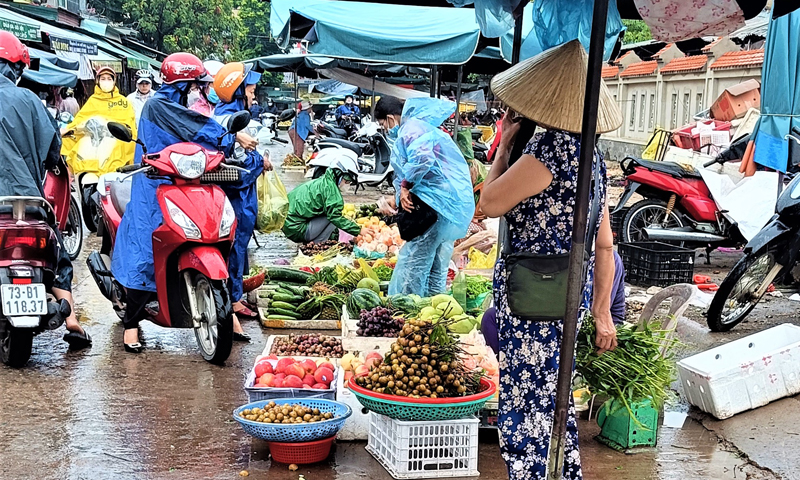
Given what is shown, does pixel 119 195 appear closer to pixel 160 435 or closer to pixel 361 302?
pixel 361 302

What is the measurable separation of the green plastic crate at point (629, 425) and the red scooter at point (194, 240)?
2524 mm

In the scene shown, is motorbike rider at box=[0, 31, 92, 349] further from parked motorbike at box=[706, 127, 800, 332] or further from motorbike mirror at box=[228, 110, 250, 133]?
parked motorbike at box=[706, 127, 800, 332]

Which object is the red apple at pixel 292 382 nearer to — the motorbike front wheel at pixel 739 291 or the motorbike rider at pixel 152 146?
the motorbike rider at pixel 152 146

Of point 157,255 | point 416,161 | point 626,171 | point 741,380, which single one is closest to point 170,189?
point 157,255

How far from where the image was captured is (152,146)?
237 inches

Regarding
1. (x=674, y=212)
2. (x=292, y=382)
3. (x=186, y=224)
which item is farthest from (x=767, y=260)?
(x=186, y=224)

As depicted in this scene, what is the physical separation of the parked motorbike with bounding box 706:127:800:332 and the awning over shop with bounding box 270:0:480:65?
3163 mm

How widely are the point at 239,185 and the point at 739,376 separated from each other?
3847 mm

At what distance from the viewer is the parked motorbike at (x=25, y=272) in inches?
215

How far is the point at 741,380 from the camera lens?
5.32 meters

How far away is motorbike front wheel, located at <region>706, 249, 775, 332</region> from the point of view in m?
6.87

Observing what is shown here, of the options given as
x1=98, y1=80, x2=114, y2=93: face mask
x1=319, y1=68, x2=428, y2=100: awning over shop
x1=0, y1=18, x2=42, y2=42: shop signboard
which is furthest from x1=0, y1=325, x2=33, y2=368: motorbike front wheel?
x1=0, y1=18, x2=42, y2=42: shop signboard

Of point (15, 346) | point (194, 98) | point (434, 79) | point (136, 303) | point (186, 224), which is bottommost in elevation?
point (15, 346)

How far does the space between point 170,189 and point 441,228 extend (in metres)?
2.07
